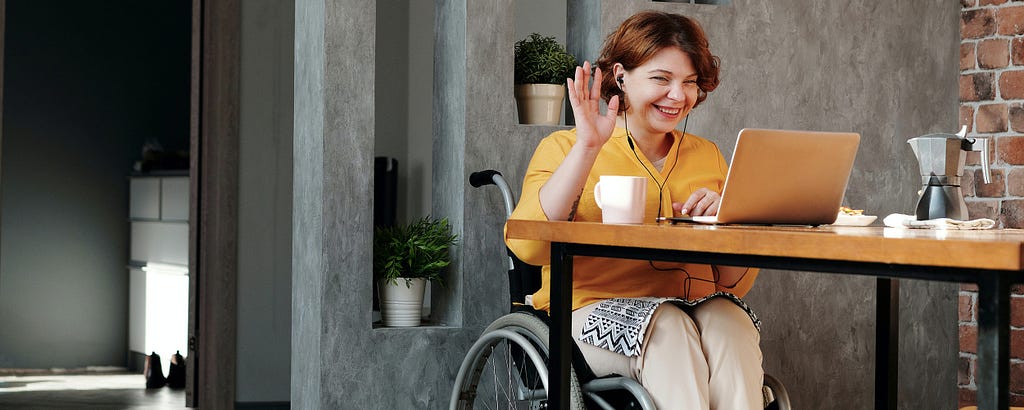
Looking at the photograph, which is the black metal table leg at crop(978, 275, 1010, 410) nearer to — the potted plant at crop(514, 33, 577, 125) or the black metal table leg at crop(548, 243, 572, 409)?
the black metal table leg at crop(548, 243, 572, 409)

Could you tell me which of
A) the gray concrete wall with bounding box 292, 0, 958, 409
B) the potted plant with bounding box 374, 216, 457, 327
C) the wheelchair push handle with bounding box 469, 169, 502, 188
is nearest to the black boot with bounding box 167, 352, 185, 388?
the gray concrete wall with bounding box 292, 0, 958, 409

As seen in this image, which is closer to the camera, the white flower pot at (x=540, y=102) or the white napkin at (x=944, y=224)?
the white napkin at (x=944, y=224)

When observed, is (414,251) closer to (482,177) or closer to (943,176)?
(482,177)

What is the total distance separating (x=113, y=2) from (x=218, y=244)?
288 cm

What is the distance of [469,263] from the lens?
2.89 meters

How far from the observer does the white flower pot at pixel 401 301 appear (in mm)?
2854

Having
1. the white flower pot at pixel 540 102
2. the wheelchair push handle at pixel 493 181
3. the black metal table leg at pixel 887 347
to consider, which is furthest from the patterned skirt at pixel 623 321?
the white flower pot at pixel 540 102

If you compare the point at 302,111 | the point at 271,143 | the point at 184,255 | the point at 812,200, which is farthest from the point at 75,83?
the point at 812,200

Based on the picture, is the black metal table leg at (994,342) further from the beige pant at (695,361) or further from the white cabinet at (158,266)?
the white cabinet at (158,266)

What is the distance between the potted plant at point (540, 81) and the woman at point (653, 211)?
522 millimetres

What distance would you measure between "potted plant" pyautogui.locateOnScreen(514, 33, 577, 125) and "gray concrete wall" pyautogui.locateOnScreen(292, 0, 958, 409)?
70 mm

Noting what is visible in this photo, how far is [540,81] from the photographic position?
300 cm

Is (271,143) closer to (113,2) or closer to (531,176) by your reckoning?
(531,176)

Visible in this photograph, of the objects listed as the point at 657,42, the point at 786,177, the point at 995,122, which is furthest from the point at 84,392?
the point at 786,177
